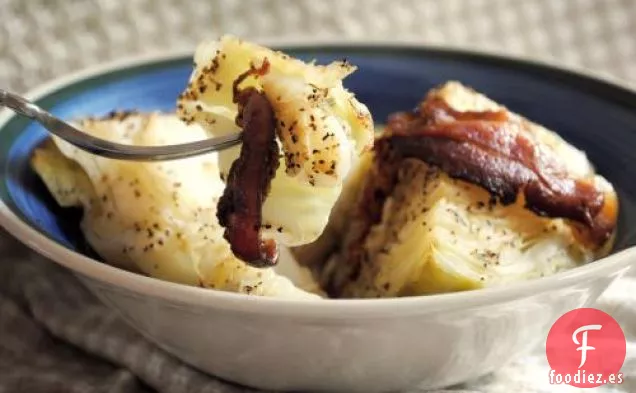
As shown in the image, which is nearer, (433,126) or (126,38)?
(433,126)

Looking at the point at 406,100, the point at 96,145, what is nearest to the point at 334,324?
the point at 96,145

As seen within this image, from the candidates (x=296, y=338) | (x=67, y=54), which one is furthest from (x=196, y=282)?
(x=67, y=54)

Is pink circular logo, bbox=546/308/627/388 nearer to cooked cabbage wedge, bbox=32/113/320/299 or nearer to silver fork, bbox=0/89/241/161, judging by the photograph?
cooked cabbage wedge, bbox=32/113/320/299

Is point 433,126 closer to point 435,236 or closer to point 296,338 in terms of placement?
point 435,236

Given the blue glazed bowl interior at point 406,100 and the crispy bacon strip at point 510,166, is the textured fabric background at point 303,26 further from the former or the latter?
the crispy bacon strip at point 510,166

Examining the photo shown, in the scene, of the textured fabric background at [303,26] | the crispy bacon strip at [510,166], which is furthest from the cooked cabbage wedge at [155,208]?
the textured fabric background at [303,26]

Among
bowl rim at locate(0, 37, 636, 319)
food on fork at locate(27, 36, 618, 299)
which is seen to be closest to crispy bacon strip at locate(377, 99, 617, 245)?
food on fork at locate(27, 36, 618, 299)
